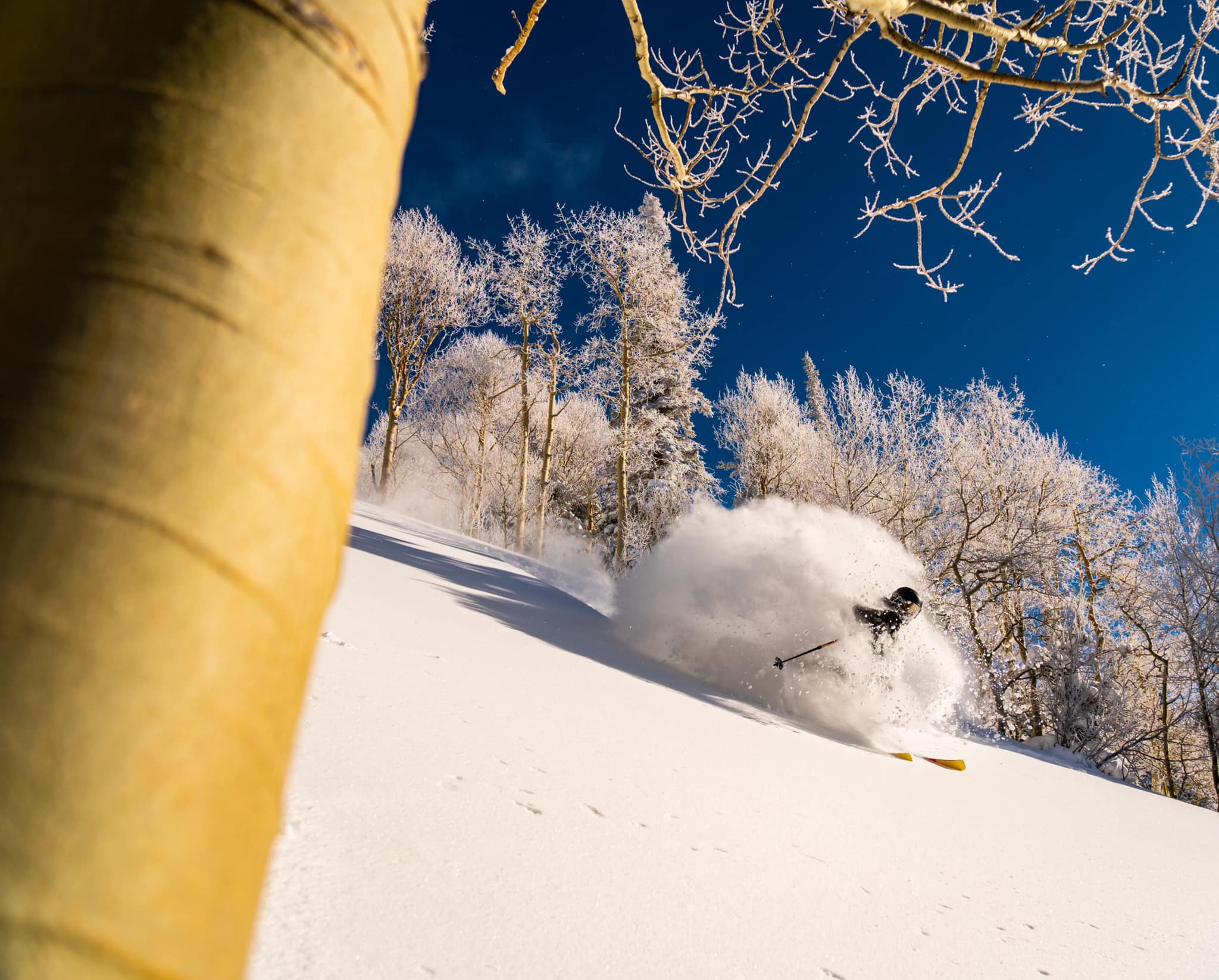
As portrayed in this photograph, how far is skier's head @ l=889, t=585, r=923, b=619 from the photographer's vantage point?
13.5ft

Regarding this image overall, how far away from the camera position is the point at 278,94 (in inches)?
10.8

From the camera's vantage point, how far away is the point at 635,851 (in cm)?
132

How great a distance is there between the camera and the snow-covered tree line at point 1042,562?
11.1m

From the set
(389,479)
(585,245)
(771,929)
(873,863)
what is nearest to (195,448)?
(771,929)

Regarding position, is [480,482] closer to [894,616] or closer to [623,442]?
[623,442]

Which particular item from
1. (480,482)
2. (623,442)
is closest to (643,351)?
(623,442)

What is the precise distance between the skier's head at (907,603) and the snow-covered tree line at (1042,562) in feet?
23.3

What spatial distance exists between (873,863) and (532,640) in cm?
214

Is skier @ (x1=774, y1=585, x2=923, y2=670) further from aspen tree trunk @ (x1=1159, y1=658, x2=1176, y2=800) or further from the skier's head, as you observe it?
aspen tree trunk @ (x1=1159, y1=658, x2=1176, y2=800)

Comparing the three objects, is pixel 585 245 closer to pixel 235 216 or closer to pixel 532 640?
pixel 532 640

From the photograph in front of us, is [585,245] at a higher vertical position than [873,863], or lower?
higher

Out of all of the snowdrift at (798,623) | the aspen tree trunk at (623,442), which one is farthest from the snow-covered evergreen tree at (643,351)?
the snowdrift at (798,623)

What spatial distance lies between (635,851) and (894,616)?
3.37m

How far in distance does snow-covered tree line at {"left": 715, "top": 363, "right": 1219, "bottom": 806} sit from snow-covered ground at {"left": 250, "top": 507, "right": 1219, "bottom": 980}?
9.00 metres
